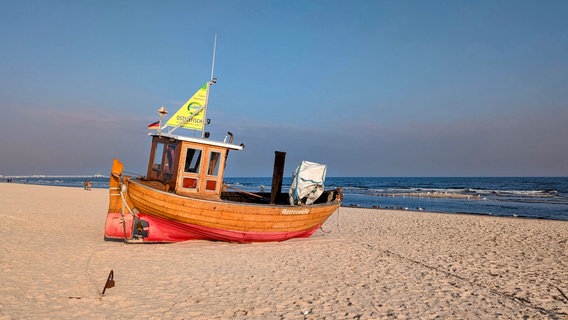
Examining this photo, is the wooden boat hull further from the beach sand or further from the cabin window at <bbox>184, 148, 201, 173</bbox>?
the cabin window at <bbox>184, 148, 201, 173</bbox>

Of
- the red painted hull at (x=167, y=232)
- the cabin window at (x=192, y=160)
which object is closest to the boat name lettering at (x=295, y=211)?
the red painted hull at (x=167, y=232)

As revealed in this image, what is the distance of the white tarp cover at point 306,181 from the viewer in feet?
37.4

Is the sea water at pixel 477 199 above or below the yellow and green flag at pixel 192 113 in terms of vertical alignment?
below

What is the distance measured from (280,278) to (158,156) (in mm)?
5650

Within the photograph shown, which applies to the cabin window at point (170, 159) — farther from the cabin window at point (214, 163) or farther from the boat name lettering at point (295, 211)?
the boat name lettering at point (295, 211)

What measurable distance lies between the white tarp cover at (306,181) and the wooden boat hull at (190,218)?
47 cm

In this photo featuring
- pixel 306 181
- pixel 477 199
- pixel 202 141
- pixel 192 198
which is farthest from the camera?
pixel 477 199

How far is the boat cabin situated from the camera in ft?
33.7

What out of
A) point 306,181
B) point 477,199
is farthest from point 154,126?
point 477,199

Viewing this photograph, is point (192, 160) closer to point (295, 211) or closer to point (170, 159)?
point (170, 159)

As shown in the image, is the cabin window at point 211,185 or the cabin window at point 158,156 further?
the cabin window at point 158,156

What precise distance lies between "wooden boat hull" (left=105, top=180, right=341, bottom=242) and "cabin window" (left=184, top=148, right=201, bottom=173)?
1140 millimetres

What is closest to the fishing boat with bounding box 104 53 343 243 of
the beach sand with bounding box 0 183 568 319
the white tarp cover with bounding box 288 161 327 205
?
the white tarp cover with bounding box 288 161 327 205

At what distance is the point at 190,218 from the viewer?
32.2ft
